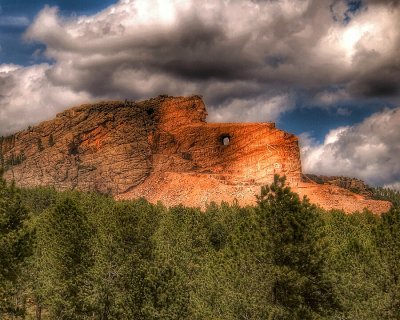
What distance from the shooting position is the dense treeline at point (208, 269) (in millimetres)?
29422

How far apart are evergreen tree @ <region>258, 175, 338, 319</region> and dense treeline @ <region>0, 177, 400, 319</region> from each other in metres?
0.07

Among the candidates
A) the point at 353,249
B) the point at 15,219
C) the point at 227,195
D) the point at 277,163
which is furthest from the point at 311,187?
the point at 15,219

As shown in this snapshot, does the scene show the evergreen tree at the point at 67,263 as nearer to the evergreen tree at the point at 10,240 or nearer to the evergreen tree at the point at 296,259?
the evergreen tree at the point at 10,240

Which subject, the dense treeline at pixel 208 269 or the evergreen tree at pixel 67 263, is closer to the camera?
the dense treeline at pixel 208 269

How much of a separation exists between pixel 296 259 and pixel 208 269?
15044mm

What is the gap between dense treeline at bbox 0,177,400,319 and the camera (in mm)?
29422

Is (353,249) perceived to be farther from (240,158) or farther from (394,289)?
(240,158)

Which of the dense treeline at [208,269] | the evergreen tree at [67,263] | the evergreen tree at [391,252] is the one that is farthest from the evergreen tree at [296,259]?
the evergreen tree at [67,263]

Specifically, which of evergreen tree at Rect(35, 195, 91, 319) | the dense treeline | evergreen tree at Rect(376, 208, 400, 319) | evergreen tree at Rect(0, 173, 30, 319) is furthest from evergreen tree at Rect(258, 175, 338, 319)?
evergreen tree at Rect(35, 195, 91, 319)

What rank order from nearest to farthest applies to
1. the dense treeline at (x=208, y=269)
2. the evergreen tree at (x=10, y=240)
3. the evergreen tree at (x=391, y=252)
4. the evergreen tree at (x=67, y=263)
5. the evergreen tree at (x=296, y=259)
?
the evergreen tree at (x=10, y=240) → the evergreen tree at (x=296, y=259) → the dense treeline at (x=208, y=269) → the evergreen tree at (x=391, y=252) → the evergreen tree at (x=67, y=263)

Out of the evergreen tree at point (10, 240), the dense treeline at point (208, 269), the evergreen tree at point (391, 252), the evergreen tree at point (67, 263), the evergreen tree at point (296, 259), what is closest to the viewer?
the evergreen tree at point (10, 240)

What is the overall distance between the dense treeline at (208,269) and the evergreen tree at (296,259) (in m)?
0.07

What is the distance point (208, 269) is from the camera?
141 feet

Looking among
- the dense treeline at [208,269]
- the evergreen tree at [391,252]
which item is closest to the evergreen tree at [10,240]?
the dense treeline at [208,269]
